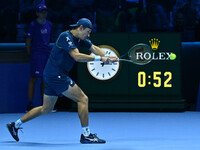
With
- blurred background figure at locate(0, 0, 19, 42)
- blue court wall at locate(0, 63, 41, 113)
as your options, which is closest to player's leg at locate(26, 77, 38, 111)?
blue court wall at locate(0, 63, 41, 113)

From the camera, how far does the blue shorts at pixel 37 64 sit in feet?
35.6

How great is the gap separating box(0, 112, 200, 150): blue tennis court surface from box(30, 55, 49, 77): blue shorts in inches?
33.5

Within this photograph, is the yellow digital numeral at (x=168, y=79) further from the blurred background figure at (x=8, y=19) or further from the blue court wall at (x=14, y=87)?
the blurred background figure at (x=8, y=19)

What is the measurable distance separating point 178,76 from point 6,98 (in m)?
3.39

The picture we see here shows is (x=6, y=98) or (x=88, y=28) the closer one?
(x=88, y=28)

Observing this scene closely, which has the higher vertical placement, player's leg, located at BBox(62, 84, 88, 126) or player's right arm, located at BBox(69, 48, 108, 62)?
player's right arm, located at BBox(69, 48, 108, 62)

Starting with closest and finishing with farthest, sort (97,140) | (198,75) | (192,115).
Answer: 1. (97,140)
2. (192,115)
3. (198,75)

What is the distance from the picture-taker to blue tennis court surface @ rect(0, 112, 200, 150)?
24.4 ft

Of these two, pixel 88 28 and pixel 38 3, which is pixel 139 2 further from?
pixel 88 28

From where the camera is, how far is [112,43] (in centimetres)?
1096

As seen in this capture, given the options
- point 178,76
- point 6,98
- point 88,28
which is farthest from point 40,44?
point 88,28

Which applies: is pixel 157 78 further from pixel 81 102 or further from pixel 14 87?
pixel 81 102

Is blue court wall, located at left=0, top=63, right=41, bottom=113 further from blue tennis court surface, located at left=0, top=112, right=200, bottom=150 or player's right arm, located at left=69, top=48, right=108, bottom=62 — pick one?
player's right arm, located at left=69, top=48, right=108, bottom=62

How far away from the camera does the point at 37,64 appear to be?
1088 centimetres
